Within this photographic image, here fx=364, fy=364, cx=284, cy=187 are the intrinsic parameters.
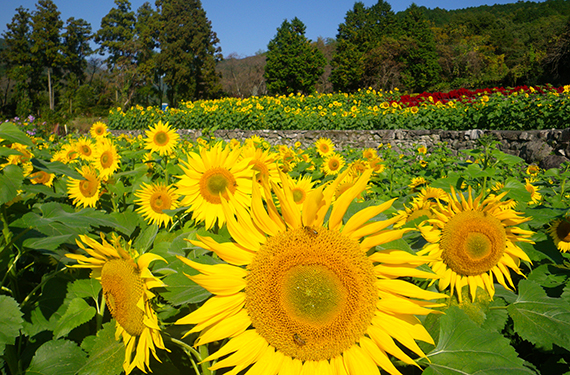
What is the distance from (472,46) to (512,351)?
164 ft

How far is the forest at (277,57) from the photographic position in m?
33.4

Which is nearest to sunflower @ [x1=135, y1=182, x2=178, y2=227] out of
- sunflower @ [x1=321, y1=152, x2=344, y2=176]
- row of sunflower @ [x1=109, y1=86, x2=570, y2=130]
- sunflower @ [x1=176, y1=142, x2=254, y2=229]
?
sunflower @ [x1=176, y1=142, x2=254, y2=229]

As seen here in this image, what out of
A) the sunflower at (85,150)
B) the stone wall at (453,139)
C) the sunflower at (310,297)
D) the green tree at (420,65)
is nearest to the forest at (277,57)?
the green tree at (420,65)

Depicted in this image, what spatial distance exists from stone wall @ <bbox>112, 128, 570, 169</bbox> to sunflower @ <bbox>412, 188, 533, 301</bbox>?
16.5 feet

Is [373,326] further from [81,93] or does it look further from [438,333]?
[81,93]

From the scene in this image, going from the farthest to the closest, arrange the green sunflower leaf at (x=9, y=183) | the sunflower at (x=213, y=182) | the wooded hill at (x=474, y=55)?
1. the wooded hill at (x=474, y=55)
2. the sunflower at (x=213, y=182)
3. the green sunflower leaf at (x=9, y=183)

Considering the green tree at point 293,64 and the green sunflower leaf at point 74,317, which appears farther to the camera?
the green tree at point 293,64

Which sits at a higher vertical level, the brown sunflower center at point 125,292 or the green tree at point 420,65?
the green tree at point 420,65

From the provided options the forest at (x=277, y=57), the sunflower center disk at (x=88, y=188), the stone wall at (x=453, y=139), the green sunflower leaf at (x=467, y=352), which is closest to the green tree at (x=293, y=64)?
the forest at (x=277, y=57)

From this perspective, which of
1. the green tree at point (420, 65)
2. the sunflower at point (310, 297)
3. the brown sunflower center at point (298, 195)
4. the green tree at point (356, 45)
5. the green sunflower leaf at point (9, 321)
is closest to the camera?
the sunflower at point (310, 297)

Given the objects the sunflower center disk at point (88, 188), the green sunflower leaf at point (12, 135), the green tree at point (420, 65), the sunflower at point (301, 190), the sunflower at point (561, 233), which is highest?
the green tree at point (420, 65)

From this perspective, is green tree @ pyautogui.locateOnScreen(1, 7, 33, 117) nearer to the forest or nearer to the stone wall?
the forest

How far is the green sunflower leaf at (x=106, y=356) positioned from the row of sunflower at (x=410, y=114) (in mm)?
8291

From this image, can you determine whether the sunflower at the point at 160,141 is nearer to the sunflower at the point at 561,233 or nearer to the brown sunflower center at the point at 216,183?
the brown sunflower center at the point at 216,183
